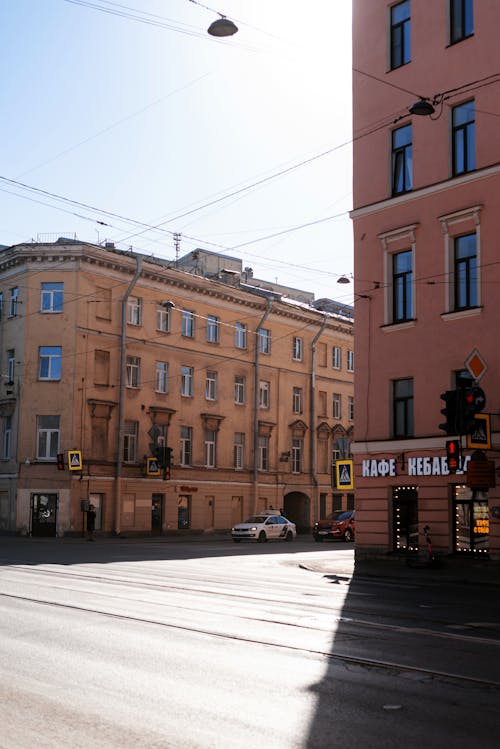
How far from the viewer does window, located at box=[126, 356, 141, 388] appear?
155ft

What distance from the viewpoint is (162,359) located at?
48.9 meters

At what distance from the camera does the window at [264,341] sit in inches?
2159

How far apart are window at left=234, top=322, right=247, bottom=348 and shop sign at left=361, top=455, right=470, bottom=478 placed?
27.0 m

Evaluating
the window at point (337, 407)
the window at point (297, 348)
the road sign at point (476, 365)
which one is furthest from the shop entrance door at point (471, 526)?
the window at point (337, 407)

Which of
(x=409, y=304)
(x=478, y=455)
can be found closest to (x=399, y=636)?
(x=478, y=455)

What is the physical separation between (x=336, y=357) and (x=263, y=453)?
10.1 meters

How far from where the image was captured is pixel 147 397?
1882 inches

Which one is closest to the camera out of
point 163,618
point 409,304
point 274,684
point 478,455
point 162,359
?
point 274,684

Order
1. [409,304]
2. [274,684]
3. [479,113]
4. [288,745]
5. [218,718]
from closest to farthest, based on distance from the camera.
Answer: [288,745], [218,718], [274,684], [479,113], [409,304]

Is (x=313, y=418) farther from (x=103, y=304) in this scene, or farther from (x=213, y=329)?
A: (x=103, y=304)

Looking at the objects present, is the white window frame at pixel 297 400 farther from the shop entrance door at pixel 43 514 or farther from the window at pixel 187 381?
the shop entrance door at pixel 43 514

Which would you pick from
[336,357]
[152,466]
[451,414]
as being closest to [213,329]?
[152,466]

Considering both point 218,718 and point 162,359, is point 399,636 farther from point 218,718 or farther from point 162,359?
point 162,359

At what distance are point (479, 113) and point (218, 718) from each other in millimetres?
21970
